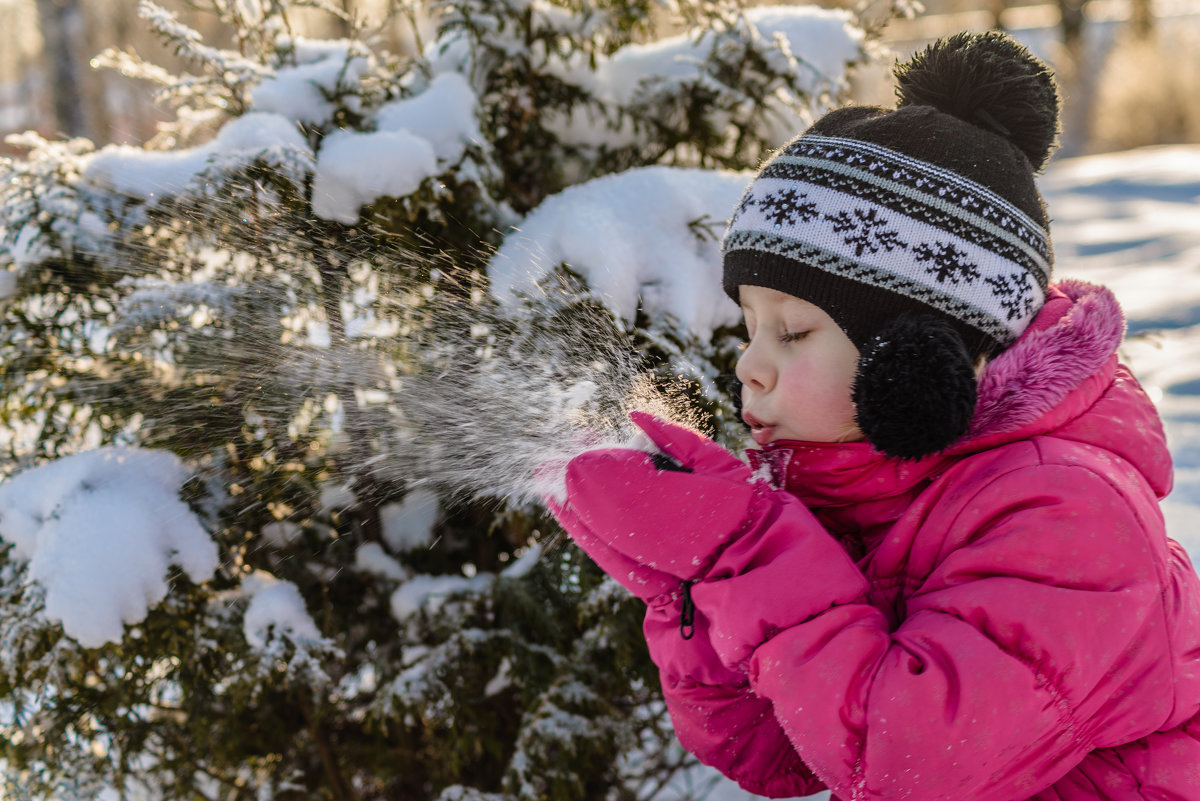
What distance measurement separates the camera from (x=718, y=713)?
162 cm

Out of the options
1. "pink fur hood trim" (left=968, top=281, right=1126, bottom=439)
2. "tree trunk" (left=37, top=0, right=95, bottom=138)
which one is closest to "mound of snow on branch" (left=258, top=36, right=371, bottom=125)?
"pink fur hood trim" (left=968, top=281, right=1126, bottom=439)

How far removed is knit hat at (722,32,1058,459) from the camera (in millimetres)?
1365

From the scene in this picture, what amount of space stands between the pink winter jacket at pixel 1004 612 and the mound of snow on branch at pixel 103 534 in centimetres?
113

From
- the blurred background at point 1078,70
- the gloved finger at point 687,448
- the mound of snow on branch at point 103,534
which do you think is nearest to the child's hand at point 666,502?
the gloved finger at point 687,448

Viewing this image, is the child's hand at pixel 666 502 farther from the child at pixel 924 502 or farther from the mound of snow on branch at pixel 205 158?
the mound of snow on branch at pixel 205 158

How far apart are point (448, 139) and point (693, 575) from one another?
131 centimetres

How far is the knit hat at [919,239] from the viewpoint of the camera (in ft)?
4.48

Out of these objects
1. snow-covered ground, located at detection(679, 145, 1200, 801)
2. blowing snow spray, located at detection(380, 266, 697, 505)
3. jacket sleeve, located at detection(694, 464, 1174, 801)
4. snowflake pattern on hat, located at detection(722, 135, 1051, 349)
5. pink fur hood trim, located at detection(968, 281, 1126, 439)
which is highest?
snowflake pattern on hat, located at detection(722, 135, 1051, 349)

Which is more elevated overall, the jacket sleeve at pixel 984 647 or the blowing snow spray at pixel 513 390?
the jacket sleeve at pixel 984 647

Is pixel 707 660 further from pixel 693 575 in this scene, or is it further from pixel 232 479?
pixel 232 479

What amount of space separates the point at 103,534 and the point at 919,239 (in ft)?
5.68

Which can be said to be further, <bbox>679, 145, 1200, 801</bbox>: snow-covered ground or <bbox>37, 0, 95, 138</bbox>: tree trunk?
<bbox>37, 0, 95, 138</bbox>: tree trunk

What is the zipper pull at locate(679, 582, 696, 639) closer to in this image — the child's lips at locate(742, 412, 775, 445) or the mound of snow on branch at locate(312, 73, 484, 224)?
the child's lips at locate(742, 412, 775, 445)

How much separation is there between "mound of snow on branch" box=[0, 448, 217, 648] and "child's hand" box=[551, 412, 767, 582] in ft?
3.40
